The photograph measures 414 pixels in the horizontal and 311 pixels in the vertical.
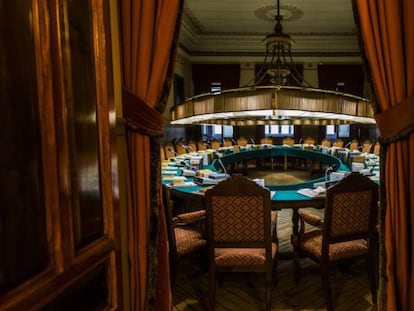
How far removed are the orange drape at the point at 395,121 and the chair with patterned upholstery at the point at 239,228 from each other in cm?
68

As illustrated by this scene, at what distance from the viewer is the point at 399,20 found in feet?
4.39

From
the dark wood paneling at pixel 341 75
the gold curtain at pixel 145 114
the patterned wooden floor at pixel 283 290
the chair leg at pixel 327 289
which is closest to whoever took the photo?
the gold curtain at pixel 145 114

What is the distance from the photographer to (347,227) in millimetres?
2088

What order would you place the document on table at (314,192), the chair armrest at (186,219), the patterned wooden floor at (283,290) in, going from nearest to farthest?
the patterned wooden floor at (283,290), the chair armrest at (186,219), the document on table at (314,192)

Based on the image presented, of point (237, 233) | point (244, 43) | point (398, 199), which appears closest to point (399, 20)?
point (398, 199)

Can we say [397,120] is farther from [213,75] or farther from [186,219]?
[213,75]

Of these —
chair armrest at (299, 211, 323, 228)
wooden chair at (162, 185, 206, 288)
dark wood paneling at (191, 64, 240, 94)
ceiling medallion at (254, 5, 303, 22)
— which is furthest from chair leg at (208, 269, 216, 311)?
dark wood paneling at (191, 64, 240, 94)

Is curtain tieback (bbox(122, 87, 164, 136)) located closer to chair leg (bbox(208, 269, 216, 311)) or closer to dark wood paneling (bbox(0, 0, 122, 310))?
dark wood paneling (bbox(0, 0, 122, 310))

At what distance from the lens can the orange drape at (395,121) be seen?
1.32m

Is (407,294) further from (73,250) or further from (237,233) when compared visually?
(73,250)

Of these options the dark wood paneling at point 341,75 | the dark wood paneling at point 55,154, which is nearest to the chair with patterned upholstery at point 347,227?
the dark wood paneling at point 55,154

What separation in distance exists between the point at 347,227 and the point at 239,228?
68cm

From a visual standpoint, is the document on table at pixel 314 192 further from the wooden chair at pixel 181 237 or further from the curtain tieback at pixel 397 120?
the curtain tieback at pixel 397 120

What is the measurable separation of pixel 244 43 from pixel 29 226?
8.30 m
